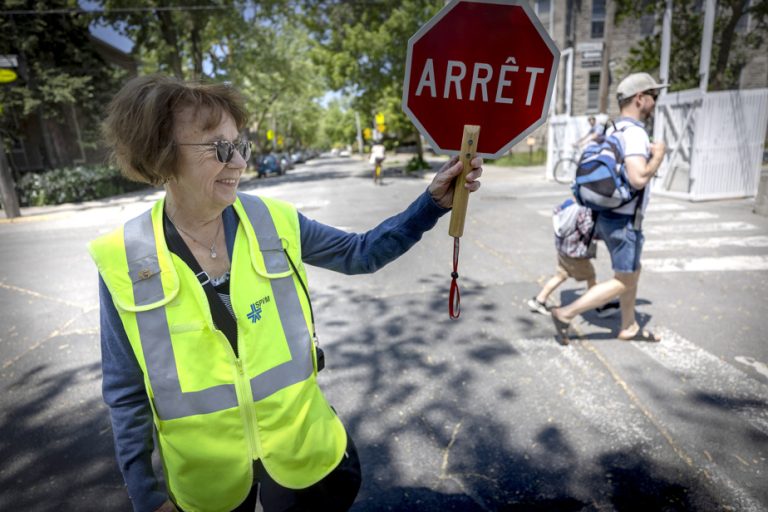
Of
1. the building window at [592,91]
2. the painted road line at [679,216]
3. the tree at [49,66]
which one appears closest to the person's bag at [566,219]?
the painted road line at [679,216]

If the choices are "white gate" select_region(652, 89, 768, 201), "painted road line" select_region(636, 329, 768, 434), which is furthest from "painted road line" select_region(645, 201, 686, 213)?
"painted road line" select_region(636, 329, 768, 434)

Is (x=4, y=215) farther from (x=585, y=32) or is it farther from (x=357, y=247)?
(x=585, y=32)

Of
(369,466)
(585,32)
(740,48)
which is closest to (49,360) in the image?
(369,466)

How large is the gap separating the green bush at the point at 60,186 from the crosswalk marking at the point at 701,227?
16774 millimetres

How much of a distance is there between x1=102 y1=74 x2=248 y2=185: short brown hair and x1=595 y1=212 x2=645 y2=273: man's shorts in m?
3.10

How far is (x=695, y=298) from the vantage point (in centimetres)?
512

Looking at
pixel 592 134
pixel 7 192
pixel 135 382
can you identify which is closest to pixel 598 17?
pixel 592 134

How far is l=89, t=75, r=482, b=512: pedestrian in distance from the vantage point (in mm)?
1357

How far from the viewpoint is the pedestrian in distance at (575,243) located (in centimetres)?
423

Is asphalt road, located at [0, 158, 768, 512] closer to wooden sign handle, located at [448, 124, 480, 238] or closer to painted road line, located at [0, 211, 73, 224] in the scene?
wooden sign handle, located at [448, 124, 480, 238]

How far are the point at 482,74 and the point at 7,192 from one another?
16.8 m

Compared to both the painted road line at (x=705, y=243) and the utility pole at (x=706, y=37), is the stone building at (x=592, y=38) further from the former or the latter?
the painted road line at (x=705, y=243)

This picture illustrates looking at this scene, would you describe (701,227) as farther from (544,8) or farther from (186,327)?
(544,8)

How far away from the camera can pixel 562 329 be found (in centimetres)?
403
